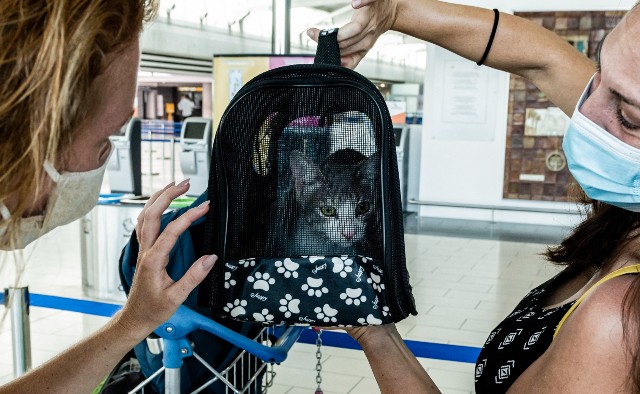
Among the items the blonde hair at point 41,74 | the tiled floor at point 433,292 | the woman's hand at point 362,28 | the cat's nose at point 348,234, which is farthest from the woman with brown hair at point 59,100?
the tiled floor at point 433,292

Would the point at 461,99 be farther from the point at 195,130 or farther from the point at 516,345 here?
the point at 516,345

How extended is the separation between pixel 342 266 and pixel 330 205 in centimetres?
13

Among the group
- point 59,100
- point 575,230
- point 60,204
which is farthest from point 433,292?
point 59,100

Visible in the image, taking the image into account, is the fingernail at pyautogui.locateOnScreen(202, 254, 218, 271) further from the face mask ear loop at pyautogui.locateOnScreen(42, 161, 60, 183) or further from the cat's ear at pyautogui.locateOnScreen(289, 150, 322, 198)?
the face mask ear loop at pyautogui.locateOnScreen(42, 161, 60, 183)

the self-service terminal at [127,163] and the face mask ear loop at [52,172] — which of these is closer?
the face mask ear loop at [52,172]

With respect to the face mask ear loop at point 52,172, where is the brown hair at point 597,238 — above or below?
below

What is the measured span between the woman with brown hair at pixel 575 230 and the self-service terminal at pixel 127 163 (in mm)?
10055

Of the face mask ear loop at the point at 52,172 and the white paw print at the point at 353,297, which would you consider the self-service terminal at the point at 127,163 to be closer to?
the white paw print at the point at 353,297

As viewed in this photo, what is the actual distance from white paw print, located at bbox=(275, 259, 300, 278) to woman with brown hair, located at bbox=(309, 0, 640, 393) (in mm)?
226

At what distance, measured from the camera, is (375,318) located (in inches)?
56.9

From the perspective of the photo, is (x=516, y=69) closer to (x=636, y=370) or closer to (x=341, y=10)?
(x=636, y=370)

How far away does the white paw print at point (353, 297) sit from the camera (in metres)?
1.45

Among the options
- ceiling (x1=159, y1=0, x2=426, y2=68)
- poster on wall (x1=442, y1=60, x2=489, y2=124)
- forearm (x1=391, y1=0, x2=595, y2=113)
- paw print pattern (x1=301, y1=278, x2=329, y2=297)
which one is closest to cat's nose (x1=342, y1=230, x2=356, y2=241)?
paw print pattern (x1=301, y1=278, x2=329, y2=297)

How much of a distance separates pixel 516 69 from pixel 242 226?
3.06 ft
